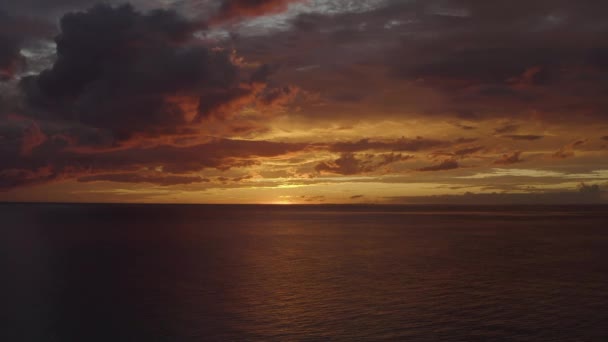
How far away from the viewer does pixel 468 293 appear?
45000 mm

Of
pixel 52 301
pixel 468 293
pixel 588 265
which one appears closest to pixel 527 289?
pixel 468 293

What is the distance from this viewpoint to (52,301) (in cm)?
4225

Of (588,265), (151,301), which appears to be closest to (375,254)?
(588,265)

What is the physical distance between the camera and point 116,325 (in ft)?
115

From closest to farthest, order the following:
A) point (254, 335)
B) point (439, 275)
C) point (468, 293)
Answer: point (254, 335)
point (468, 293)
point (439, 275)

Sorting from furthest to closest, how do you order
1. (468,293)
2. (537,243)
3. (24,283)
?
(537,243) < (24,283) < (468,293)

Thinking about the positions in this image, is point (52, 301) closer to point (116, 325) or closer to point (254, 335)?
point (116, 325)

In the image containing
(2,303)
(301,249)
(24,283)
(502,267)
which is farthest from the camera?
(301,249)

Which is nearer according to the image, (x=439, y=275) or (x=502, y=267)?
(x=439, y=275)

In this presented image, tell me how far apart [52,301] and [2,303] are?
3.63m

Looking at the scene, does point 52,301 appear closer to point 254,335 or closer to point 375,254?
point 254,335

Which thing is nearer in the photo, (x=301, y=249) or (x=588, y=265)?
(x=588, y=265)

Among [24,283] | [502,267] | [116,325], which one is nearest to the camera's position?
[116,325]

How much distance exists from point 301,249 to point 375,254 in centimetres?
1443
